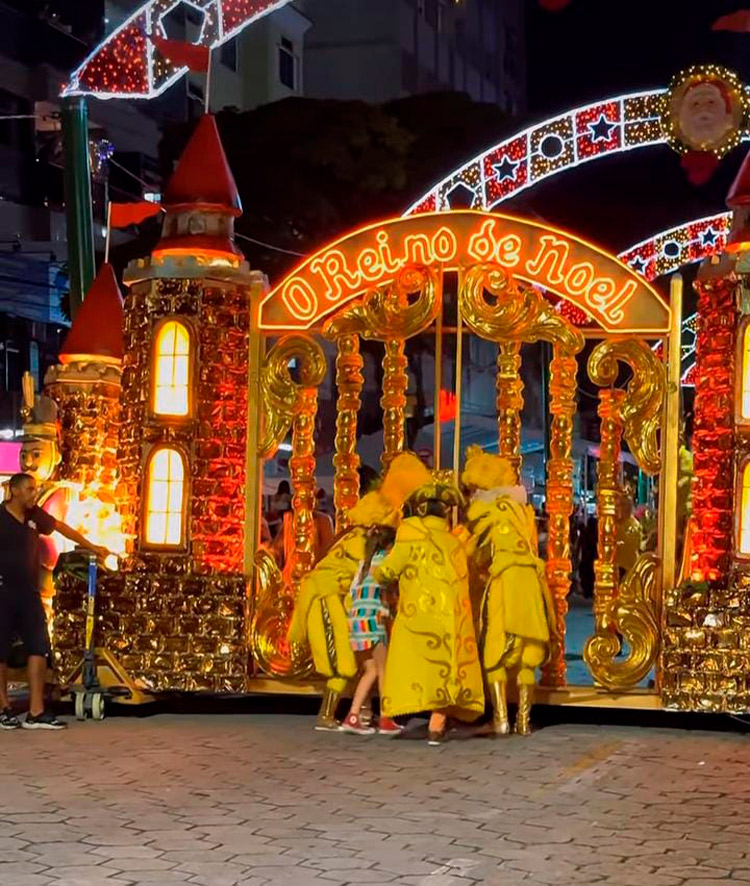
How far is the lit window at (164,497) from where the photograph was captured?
1042 cm

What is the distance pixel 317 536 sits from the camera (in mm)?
11641

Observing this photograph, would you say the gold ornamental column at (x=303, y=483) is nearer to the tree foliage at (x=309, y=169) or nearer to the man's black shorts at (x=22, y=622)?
the man's black shorts at (x=22, y=622)

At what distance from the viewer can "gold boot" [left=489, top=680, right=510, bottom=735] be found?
30.7 feet

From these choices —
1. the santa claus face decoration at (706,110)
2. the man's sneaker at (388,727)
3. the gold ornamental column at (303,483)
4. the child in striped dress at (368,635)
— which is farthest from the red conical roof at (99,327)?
the santa claus face decoration at (706,110)

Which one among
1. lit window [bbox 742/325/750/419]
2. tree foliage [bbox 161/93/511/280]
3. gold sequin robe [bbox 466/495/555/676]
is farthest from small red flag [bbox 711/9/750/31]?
tree foliage [bbox 161/93/511/280]

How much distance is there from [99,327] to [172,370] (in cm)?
182

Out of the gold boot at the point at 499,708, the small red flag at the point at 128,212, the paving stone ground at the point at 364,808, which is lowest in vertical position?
the paving stone ground at the point at 364,808

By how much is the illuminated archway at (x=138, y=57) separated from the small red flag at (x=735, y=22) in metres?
4.05

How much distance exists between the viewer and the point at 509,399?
1045 cm

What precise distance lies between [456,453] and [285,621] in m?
1.64

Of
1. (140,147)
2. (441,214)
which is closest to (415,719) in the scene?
(441,214)

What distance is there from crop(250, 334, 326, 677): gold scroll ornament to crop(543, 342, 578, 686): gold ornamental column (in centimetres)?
161

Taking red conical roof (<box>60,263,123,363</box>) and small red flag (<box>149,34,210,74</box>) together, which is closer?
small red flag (<box>149,34,210,74</box>)

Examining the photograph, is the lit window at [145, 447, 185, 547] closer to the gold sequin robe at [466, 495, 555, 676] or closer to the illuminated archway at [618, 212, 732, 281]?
the gold sequin robe at [466, 495, 555, 676]
